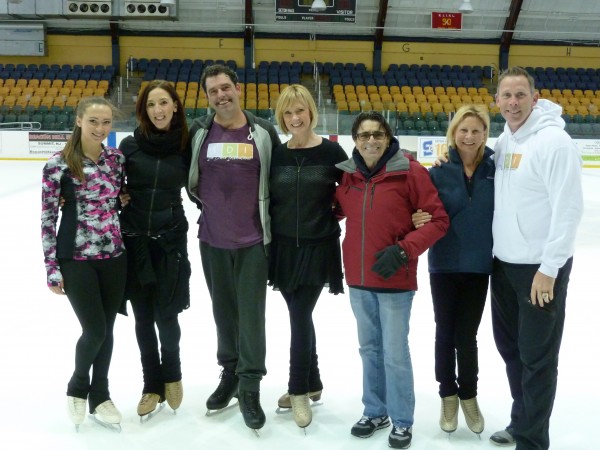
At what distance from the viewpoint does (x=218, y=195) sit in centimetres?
287

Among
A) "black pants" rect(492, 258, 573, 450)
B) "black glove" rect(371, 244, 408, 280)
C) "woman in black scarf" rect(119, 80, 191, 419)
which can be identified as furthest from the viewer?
"woman in black scarf" rect(119, 80, 191, 419)

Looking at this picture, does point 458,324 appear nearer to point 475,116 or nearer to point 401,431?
point 401,431

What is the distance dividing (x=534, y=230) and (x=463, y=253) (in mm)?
327

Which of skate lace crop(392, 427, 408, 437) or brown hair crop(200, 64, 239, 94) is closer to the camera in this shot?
skate lace crop(392, 427, 408, 437)

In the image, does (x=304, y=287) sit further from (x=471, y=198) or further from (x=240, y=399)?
(x=471, y=198)

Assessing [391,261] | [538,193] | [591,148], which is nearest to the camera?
[538,193]

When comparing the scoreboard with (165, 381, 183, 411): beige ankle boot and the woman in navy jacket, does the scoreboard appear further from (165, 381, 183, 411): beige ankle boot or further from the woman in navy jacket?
(165, 381, 183, 411): beige ankle boot

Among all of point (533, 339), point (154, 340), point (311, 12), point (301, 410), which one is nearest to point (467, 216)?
point (533, 339)

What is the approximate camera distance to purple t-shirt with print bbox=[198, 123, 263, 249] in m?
2.84

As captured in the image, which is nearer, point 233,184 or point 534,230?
point 534,230

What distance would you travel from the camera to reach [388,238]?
2611 millimetres

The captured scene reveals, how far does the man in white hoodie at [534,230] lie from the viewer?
7.48 ft

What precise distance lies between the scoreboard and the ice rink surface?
1410 centimetres

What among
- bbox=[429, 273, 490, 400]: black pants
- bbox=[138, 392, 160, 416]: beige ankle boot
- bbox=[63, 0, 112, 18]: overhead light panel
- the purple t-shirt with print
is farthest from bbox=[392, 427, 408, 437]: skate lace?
bbox=[63, 0, 112, 18]: overhead light panel
